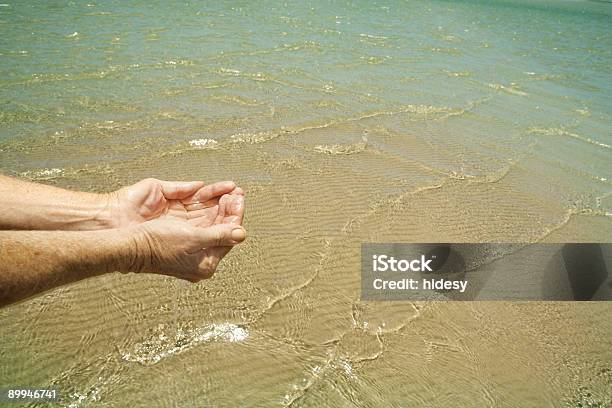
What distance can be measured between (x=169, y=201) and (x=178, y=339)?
1077 mm

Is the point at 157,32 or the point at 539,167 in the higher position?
the point at 157,32

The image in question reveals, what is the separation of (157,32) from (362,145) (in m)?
7.88

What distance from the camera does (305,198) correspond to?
4801 mm

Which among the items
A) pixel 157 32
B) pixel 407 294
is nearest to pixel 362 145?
pixel 407 294

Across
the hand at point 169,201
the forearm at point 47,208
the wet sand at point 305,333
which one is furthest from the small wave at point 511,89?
the forearm at point 47,208

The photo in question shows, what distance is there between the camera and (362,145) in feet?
20.5

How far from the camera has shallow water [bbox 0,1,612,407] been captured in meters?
2.94

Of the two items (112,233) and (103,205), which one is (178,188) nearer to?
(103,205)

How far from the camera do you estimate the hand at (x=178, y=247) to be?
2697 mm

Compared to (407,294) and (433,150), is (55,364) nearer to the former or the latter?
(407,294)

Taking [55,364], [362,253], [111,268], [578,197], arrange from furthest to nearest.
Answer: [578,197]
[362,253]
[55,364]
[111,268]

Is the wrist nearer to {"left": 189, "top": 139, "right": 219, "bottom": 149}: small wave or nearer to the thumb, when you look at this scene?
the thumb

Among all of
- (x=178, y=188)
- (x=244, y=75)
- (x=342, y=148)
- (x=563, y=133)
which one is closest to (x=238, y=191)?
(x=178, y=188)

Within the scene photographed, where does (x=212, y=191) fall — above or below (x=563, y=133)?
above
